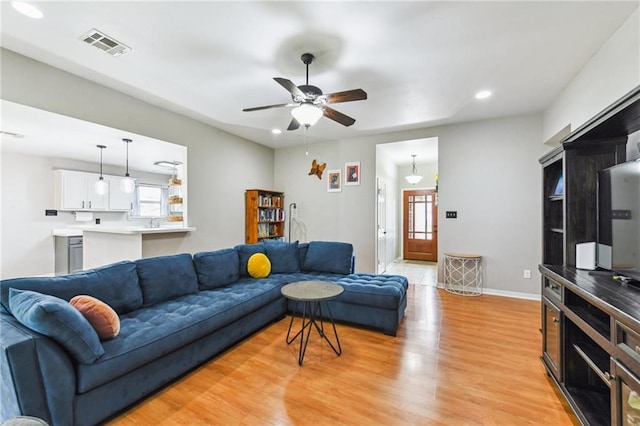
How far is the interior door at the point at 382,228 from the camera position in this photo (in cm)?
550

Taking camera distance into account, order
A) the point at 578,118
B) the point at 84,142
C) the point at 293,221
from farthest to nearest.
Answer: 1. the point at 293,221
2. the point at 84,142
3. the point at 578,118

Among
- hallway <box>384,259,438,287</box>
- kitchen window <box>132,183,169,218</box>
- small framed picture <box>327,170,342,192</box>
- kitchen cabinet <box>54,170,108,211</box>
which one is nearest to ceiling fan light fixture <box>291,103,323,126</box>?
small framed picture <box>327,170,342,192</box>

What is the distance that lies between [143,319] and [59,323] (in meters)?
0.74

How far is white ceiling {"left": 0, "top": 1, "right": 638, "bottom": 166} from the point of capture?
2.00 m

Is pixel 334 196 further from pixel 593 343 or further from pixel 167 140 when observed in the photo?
pixel 593 343

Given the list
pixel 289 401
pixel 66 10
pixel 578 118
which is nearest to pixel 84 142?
pixel 66 10

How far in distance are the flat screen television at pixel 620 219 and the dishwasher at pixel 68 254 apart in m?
7.85

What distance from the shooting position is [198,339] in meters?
2.26

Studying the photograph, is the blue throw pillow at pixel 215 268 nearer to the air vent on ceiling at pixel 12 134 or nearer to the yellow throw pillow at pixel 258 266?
the yellow throw pillow at pixel 258 266

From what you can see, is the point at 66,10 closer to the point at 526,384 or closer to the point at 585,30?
the point at 585,30

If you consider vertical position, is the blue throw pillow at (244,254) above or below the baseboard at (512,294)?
above

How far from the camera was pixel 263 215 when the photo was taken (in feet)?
18.4

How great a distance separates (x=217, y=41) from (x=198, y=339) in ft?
8.46

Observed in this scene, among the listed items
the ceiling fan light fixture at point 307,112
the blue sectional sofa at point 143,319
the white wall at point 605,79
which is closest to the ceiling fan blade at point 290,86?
the ceiling fan light fixture at point 307,112
